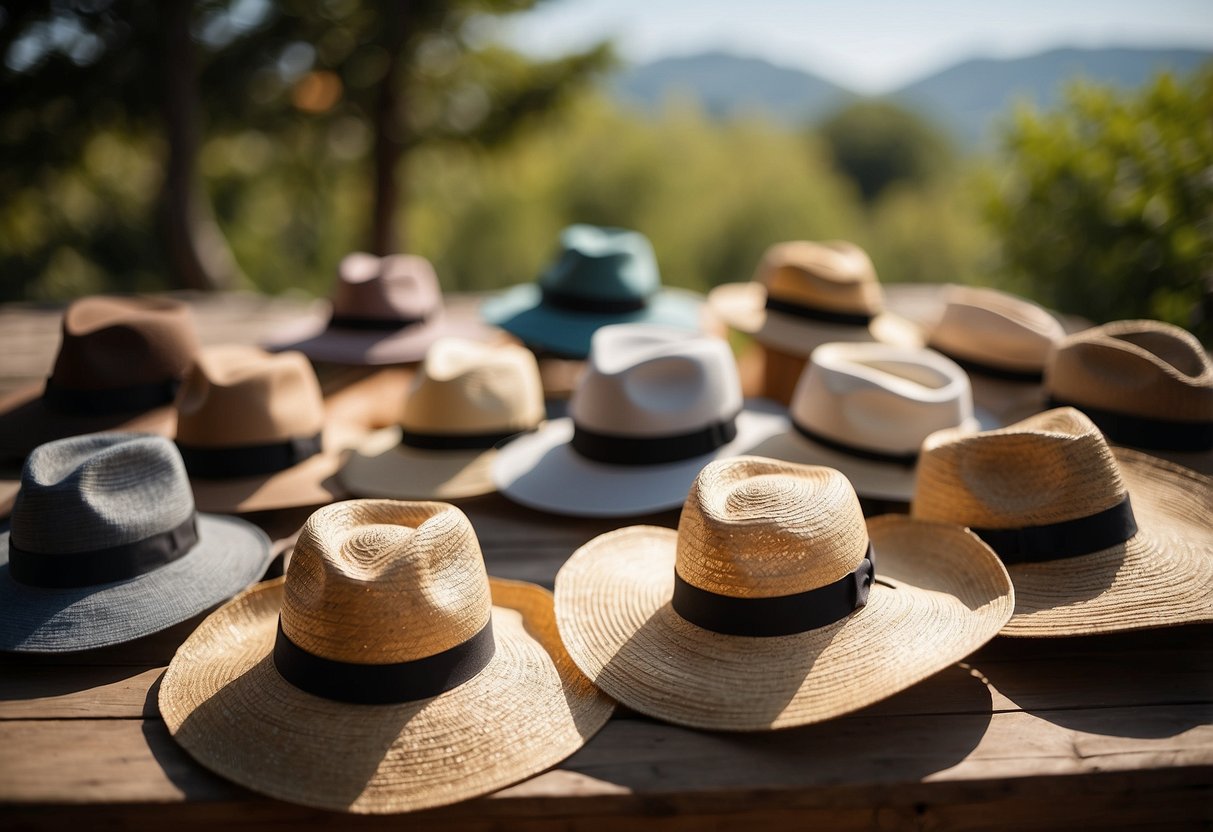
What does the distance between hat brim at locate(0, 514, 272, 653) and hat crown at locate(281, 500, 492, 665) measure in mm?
495

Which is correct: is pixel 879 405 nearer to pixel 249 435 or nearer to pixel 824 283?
pixel 824 283

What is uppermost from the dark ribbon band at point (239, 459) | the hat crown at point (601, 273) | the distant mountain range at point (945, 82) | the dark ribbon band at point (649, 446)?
Answer: the distant mountain range at point (945, 82)

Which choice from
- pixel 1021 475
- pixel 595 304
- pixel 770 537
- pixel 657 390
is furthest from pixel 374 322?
pixel 1021 475

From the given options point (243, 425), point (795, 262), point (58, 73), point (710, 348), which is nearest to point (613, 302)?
point (795, 262)

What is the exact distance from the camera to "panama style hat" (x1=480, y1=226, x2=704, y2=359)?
3863 millimetres

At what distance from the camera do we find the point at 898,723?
1.85 metres

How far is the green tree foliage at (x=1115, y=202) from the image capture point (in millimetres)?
4684

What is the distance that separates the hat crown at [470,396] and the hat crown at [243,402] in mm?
383

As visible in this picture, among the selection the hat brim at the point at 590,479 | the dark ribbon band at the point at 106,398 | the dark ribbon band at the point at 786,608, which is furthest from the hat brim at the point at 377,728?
the dark ribbon band at the point at 106,398

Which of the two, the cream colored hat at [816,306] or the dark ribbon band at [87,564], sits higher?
the cream colored hat at [816,306]

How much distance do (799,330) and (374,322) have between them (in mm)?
1966

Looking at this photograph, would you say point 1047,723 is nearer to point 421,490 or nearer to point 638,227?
point 421,490

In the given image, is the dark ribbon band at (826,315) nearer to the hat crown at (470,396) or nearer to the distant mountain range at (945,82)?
the hat crown at (470,396)

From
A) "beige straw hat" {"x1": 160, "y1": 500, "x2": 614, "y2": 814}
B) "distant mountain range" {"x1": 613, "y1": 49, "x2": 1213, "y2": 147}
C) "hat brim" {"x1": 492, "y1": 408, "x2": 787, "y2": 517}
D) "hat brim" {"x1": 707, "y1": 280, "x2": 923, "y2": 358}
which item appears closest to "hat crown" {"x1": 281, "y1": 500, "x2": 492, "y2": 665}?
"beige straw hat" {"x1": 160, "y1": 500, "x2": 614, "y2": 814}
